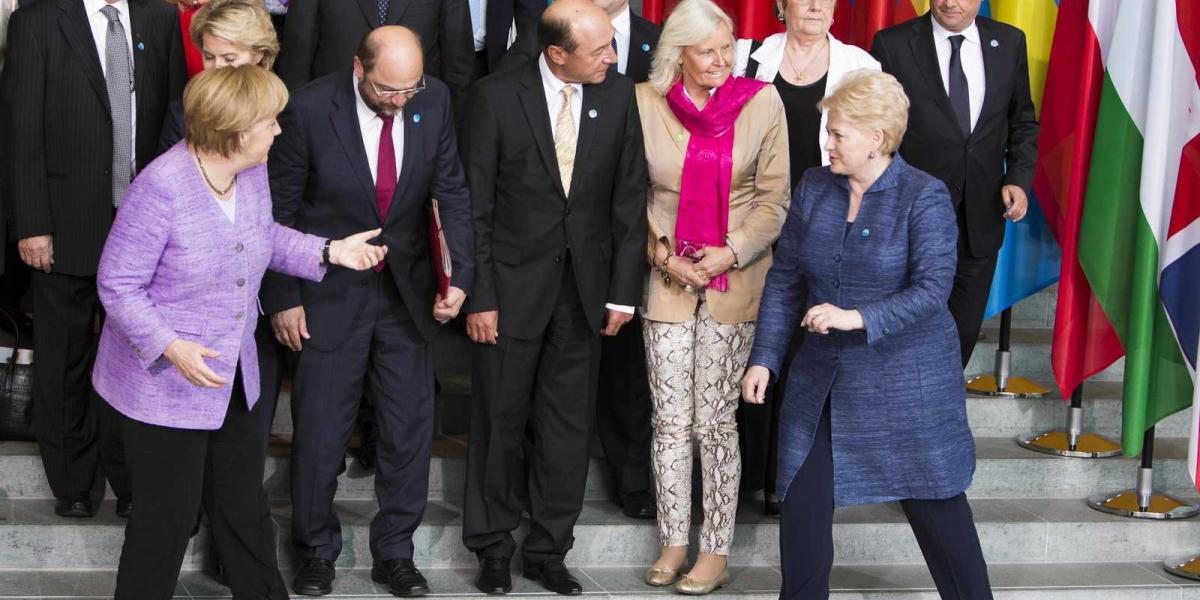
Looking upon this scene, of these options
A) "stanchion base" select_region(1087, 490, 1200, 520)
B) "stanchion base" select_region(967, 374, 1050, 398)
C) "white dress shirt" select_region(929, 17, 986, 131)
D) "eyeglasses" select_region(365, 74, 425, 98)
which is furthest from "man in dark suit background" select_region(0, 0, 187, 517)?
"stanchion base" select_region(1087, 490, 1200, 520)

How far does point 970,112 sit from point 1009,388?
4.15 feet

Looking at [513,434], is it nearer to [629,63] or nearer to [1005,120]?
[629,63]

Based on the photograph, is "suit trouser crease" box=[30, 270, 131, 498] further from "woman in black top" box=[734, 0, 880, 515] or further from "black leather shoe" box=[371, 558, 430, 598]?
"woman in black top" box=[734, 0, 880, 515]

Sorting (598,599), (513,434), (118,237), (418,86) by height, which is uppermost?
(418,86)

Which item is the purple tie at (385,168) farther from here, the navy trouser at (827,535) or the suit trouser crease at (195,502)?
the navy trouser at (827,535)

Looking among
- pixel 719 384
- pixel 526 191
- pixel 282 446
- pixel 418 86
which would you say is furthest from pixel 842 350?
pixel 282 446

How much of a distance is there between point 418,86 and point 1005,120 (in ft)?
6.41

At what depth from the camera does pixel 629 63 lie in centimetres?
475

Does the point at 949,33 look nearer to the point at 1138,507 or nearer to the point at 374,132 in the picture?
the point at 1138,507

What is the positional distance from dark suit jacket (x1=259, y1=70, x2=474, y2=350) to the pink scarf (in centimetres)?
61

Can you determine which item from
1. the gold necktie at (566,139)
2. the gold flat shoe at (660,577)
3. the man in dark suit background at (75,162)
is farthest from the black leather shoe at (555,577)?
the man in dark suit background at (75,162)

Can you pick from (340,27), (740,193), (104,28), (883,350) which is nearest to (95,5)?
(104,28)

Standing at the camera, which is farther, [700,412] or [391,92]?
[700,412]

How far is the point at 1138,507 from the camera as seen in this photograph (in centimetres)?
511
